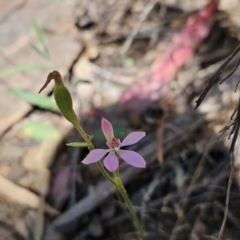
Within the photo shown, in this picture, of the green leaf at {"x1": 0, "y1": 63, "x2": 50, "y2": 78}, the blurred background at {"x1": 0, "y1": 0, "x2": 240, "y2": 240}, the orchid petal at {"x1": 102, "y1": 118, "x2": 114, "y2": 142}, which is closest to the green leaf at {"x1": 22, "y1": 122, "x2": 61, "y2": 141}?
the blurred background at {"x1": 0, "y1": 0, "x2": 240, "y2": 240}

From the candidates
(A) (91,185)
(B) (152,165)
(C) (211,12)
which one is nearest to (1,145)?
(A) (91,185)

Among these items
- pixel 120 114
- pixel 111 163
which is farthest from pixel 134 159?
pixel 120 114

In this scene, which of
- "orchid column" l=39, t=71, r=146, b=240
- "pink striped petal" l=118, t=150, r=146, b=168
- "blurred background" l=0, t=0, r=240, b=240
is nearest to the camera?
"orchid column" l=39, t=71, r=146, b=240

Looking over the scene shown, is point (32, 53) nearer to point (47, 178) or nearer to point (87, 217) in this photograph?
point (47, 178)

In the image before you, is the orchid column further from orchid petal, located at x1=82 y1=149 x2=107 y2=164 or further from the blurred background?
the blurred background

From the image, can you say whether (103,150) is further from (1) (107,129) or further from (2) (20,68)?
(2) (20,68)

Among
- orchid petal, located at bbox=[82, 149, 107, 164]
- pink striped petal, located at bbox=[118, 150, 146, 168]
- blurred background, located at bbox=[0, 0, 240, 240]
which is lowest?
blurred background, located at bbox=[0, 0, 240, 240]

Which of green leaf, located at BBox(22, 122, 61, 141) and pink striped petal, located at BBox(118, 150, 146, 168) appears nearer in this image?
pink striped petal, located at BBox(118, 150, 146, 168)
